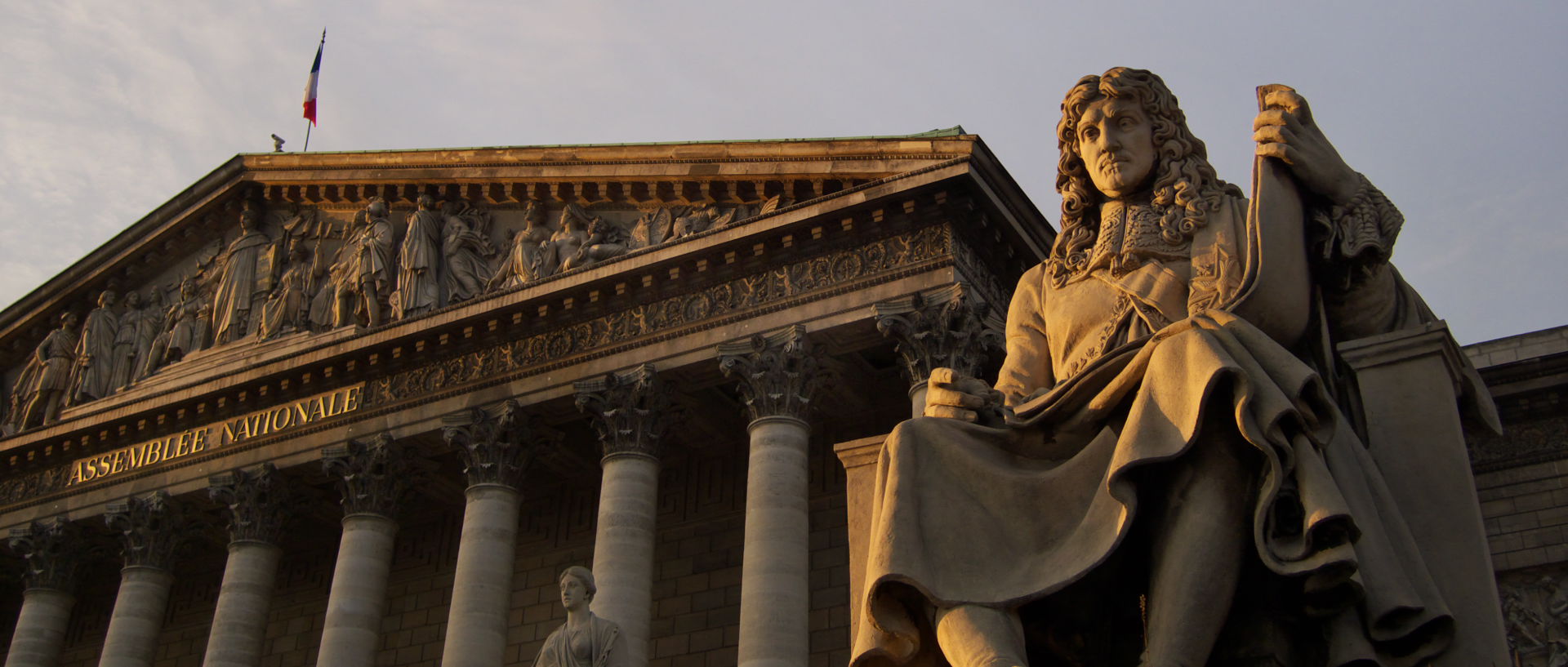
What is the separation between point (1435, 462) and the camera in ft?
10.4

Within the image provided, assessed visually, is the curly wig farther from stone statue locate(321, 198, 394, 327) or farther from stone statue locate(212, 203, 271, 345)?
stone statue locate(212, 203, 271, 345)

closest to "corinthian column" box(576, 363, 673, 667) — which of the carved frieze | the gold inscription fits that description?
the carved frieze

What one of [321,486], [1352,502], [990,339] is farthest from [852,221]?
[1352,502]

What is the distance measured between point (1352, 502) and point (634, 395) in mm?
14297

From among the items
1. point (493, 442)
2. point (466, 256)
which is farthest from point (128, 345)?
point (493, 442)

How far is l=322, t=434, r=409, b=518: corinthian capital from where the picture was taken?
18.5 m

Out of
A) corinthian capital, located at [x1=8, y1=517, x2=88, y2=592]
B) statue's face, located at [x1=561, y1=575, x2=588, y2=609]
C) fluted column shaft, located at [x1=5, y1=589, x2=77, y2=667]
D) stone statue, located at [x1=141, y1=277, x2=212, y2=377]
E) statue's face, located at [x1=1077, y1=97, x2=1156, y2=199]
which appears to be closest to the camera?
statue's face, located at [x1=1077, y1=97, x2=1156, y2=199]

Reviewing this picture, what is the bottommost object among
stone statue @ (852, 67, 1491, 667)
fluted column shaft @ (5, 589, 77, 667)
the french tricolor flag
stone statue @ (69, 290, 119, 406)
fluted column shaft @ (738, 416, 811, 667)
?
stone statue @ (852, 67, 1491, 667)

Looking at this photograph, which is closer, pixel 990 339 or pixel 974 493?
pixel 974 493

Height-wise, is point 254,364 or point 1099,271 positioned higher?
point 254,364

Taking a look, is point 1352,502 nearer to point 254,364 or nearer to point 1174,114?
point 1174,114

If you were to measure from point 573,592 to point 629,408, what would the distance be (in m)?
7.81

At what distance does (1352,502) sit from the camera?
9.36 feet

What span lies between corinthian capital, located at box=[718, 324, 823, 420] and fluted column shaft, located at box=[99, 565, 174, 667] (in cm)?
877
